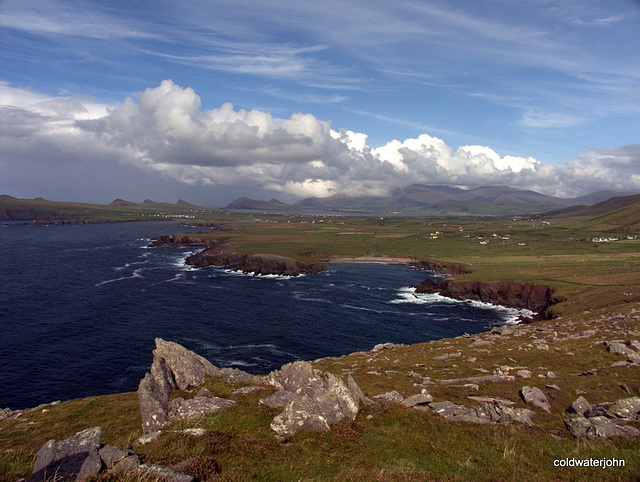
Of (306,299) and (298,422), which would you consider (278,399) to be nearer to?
(298,422)

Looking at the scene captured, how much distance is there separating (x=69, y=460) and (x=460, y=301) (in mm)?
112600

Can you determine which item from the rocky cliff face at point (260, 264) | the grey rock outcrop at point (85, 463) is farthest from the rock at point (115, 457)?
the rocky cliff face at point (260, 264)

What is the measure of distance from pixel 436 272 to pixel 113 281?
13089 cm

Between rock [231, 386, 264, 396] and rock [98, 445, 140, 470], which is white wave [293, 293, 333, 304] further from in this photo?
rock [98, 445, 140, 470]

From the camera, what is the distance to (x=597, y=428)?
59.8 ft

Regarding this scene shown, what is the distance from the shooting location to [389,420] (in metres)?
20.3

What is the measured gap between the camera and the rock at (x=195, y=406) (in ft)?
65.1

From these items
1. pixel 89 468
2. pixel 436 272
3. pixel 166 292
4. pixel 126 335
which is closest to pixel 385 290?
pixel 436 272

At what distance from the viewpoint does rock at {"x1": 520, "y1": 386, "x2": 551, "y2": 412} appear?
23562 mm

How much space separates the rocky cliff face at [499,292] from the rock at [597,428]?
87.1 m

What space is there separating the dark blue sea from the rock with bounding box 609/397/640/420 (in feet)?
159

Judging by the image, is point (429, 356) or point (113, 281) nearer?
point (429, 356)

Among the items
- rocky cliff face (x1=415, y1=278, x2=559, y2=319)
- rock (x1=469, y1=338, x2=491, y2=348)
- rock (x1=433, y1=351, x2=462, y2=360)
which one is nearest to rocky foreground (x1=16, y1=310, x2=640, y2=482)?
rock (x1=433, y1=351, x2=462, y2=360)

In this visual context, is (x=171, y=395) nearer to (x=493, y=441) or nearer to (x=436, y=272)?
(x=493, y=441)
